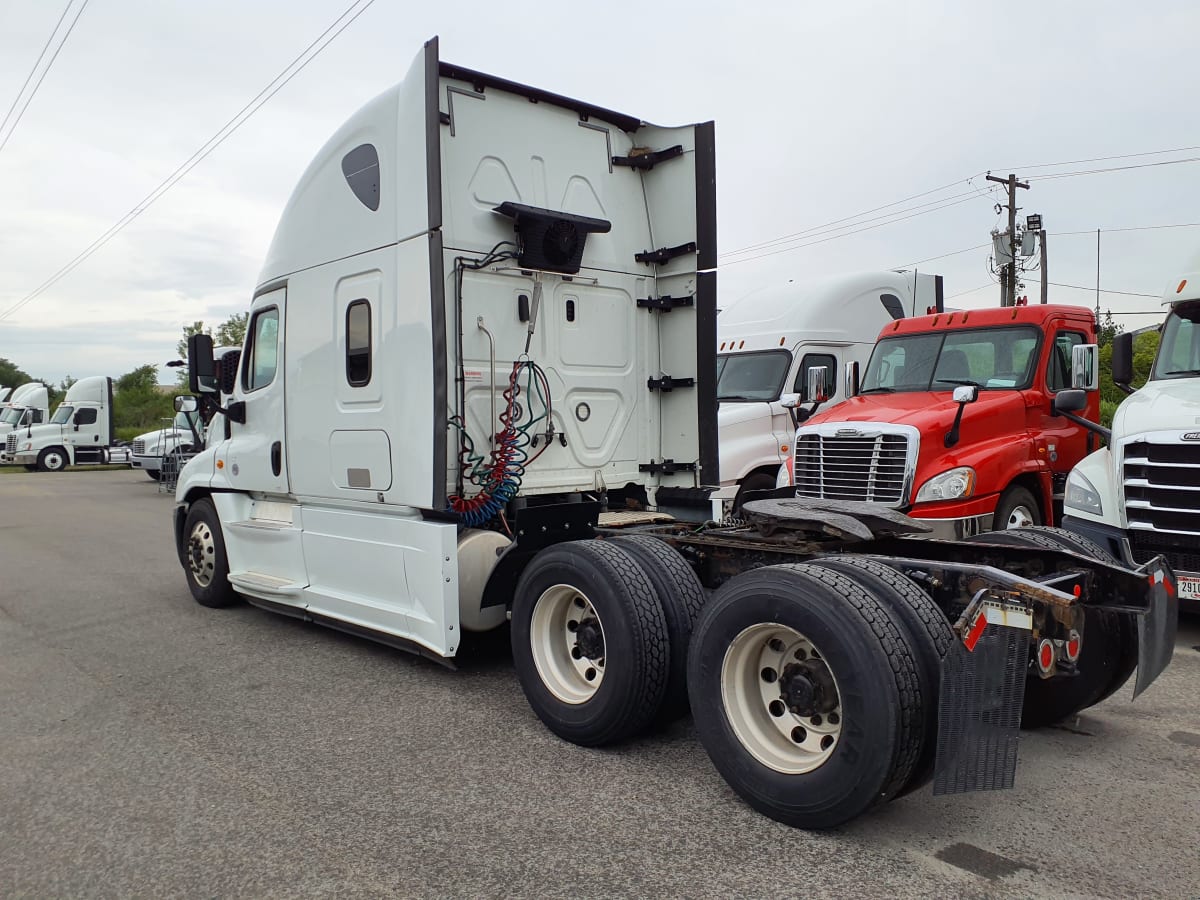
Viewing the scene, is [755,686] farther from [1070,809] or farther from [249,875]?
[249,875]

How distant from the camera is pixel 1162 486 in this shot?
6367 mm

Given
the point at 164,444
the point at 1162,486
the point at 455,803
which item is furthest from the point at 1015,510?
the point at 164,444

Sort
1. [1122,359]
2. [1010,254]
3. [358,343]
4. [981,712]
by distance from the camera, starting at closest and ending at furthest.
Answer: [981,712]
[358,343]
[1122,359]
[1010,254]

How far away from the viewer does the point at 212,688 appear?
5648 mm

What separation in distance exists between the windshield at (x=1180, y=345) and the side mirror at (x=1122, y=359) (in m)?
0.20

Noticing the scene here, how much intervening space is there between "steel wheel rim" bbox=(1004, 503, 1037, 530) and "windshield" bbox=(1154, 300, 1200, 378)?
4.90 ft

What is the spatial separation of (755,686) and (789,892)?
894 millimetres

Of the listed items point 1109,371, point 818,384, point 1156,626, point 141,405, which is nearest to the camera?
point 1156,626

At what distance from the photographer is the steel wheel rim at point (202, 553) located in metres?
7.93

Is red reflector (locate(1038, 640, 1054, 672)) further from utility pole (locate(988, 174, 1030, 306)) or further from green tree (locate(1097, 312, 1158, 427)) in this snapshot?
utility pole (locate(988, 174, 1030, 306))

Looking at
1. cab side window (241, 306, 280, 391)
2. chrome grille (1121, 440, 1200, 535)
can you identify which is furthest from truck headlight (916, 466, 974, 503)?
cab side window (241, 306, 280, 391)

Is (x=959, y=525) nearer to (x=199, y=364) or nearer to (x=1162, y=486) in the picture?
(x=1162, y=486)

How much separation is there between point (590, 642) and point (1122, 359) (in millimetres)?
5452

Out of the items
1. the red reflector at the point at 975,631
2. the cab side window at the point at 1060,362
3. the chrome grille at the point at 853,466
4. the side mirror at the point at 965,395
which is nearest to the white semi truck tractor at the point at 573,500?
the red reflector at the point at 975,631
